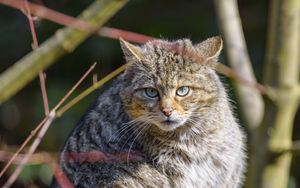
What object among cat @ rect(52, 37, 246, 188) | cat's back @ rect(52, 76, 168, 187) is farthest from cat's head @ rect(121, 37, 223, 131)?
cat's back @ rect(52, 76, 168, 187)

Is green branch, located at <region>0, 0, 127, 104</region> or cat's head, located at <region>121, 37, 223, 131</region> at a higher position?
cat's head, located at <region>121, 37, 223, 131</region>

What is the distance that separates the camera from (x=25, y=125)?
7.39 meters

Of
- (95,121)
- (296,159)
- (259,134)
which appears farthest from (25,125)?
(259,134)

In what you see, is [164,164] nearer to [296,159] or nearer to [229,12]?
[229,12]

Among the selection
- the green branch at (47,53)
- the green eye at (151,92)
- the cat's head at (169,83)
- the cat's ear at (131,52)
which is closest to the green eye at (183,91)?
the cat's head at (169,83)

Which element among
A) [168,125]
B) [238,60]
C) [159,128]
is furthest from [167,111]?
[238,60]

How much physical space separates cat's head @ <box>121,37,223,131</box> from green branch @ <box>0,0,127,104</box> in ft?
5.82

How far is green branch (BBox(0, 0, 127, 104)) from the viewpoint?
1847mm

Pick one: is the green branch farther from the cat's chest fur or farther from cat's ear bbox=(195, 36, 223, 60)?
the cat's chest fur

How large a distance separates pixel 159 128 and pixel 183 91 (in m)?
0.27

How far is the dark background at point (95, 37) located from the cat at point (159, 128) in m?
2.55

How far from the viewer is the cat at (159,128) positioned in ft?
12.6

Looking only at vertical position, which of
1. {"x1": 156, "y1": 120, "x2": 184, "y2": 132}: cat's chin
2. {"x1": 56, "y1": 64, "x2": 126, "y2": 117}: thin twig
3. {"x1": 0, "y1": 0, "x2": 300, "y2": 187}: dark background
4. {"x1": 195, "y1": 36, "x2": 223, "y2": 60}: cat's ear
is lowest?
{"x1": 56, "y1": 64, "x2": 126, "y2": 117}: thin twig

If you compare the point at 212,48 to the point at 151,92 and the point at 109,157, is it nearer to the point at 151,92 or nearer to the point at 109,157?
the point at 151,92
